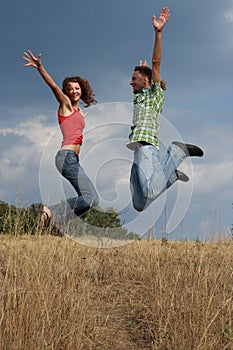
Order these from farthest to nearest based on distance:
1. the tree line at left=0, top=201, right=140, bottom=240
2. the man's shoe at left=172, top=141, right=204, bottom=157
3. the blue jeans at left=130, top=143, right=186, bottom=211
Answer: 1. the man's shoe at left=172, top=141, right=204, bottom=157
2. the tree line at left=0, top=201, right=140, bottom=240
3. the blue jeans at left=130, top=143, right=186, bottom=211

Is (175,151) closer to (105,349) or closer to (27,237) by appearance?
(27,237)

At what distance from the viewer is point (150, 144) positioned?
196 inches

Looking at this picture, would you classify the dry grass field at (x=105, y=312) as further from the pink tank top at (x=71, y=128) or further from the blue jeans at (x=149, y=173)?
the pink tank top at (x=71, y=128)

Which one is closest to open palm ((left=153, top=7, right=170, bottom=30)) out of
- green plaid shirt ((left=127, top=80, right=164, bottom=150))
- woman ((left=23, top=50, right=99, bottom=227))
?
green plaid shirt ((left=127, top=80, right=164, bottom=150))

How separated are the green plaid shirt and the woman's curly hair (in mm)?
787

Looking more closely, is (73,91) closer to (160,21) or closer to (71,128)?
(71,128)

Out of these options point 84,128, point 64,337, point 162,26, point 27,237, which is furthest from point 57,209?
point 162,26

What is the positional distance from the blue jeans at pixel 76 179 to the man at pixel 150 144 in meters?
0.54

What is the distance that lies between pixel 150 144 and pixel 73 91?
4.31ft

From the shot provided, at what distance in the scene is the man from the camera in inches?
190

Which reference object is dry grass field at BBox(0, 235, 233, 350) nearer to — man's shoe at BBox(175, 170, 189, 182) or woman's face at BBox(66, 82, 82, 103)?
man's shoe at BBox(175, 170, 189, 182)

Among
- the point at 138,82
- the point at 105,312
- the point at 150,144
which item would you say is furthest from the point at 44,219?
the point at 138,82

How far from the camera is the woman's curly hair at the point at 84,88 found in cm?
572

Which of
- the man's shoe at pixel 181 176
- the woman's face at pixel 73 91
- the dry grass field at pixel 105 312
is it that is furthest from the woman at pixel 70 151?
the man's shoe at pixel 181 176
